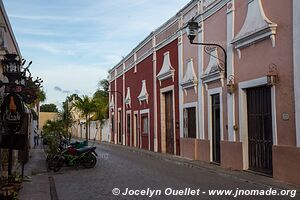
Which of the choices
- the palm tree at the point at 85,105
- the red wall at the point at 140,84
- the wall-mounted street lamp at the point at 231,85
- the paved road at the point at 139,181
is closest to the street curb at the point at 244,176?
the paved road at the point at 139,181

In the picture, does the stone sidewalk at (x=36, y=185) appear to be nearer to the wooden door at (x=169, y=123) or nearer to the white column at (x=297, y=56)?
the white column at (x=297, y=56)

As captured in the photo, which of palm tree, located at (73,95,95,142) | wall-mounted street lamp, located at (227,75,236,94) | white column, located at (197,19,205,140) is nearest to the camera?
wall-mounted street lamp, located at (227,75,236,94)

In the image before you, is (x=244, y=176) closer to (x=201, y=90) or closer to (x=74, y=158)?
(x=201, y=90)

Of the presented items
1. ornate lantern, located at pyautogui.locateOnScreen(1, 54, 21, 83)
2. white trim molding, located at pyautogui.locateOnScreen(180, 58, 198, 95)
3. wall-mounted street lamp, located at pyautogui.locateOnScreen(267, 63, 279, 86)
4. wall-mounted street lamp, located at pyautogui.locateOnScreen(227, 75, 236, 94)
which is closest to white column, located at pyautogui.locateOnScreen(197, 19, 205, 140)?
white trim molding, located at pyautogui.locateOnScreen(180, 58, 198, 95)

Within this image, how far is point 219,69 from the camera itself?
1697cm

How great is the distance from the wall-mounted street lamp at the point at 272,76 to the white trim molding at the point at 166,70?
10.6 meters

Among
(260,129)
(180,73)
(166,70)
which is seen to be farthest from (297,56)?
(166,70)

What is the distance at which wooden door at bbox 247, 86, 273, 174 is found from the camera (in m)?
13.8

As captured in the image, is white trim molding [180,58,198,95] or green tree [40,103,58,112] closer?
white trim molding [180,58,198,95]

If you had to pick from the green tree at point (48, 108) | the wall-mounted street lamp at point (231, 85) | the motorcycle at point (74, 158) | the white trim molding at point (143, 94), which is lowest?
the motorcycle at point (74, 158)

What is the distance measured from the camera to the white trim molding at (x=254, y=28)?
13.2m

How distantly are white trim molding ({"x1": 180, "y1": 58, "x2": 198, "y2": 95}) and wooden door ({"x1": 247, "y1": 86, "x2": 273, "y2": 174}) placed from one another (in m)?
5.19

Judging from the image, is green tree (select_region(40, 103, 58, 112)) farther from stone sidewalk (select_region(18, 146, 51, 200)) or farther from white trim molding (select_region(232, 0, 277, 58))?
white trim molding (select_region(232, 0, 277, 58))

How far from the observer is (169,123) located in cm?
2494
